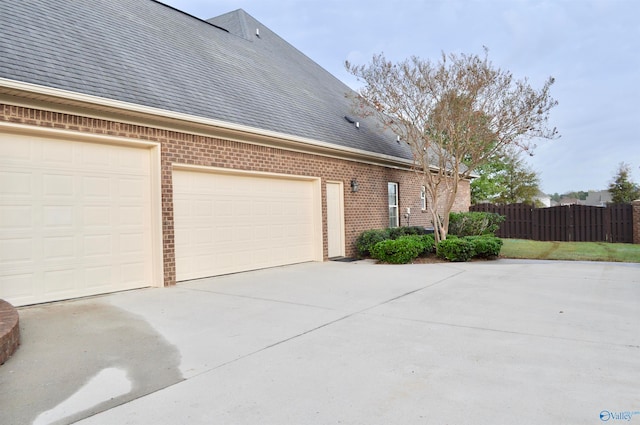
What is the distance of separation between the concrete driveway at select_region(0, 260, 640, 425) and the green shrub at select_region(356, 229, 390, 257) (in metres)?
5.17

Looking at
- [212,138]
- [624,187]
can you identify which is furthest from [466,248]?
[624,187]

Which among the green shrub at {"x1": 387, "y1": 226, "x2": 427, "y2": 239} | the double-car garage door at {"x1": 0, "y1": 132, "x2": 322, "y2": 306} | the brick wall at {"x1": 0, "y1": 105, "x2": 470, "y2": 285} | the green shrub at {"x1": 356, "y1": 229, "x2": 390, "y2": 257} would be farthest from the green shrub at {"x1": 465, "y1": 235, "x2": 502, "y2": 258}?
the double-car garage door at {"x1": 0, "y1": 132, "x2": 322, "y2": 306}

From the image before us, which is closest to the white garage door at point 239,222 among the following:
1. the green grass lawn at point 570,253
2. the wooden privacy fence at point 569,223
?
the green grass lawn at point 570,253

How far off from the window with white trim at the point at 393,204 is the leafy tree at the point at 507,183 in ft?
61.3

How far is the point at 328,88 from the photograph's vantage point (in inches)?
669

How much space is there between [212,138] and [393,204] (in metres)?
8.22

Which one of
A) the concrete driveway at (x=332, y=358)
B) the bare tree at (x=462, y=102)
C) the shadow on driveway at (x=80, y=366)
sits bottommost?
the concrete driveway at (x=332, y=358)

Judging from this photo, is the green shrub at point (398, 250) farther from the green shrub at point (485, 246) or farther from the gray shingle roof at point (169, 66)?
the gray shingle roof at point (169, 66)

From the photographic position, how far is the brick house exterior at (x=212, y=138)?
6082 millimetres

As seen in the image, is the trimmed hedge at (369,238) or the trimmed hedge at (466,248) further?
the trimmed hedge at (369,238)

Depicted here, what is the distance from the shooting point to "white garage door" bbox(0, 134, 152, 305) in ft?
19.6

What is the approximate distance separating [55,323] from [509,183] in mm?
33512

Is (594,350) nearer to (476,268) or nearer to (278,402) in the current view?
(278,402)
